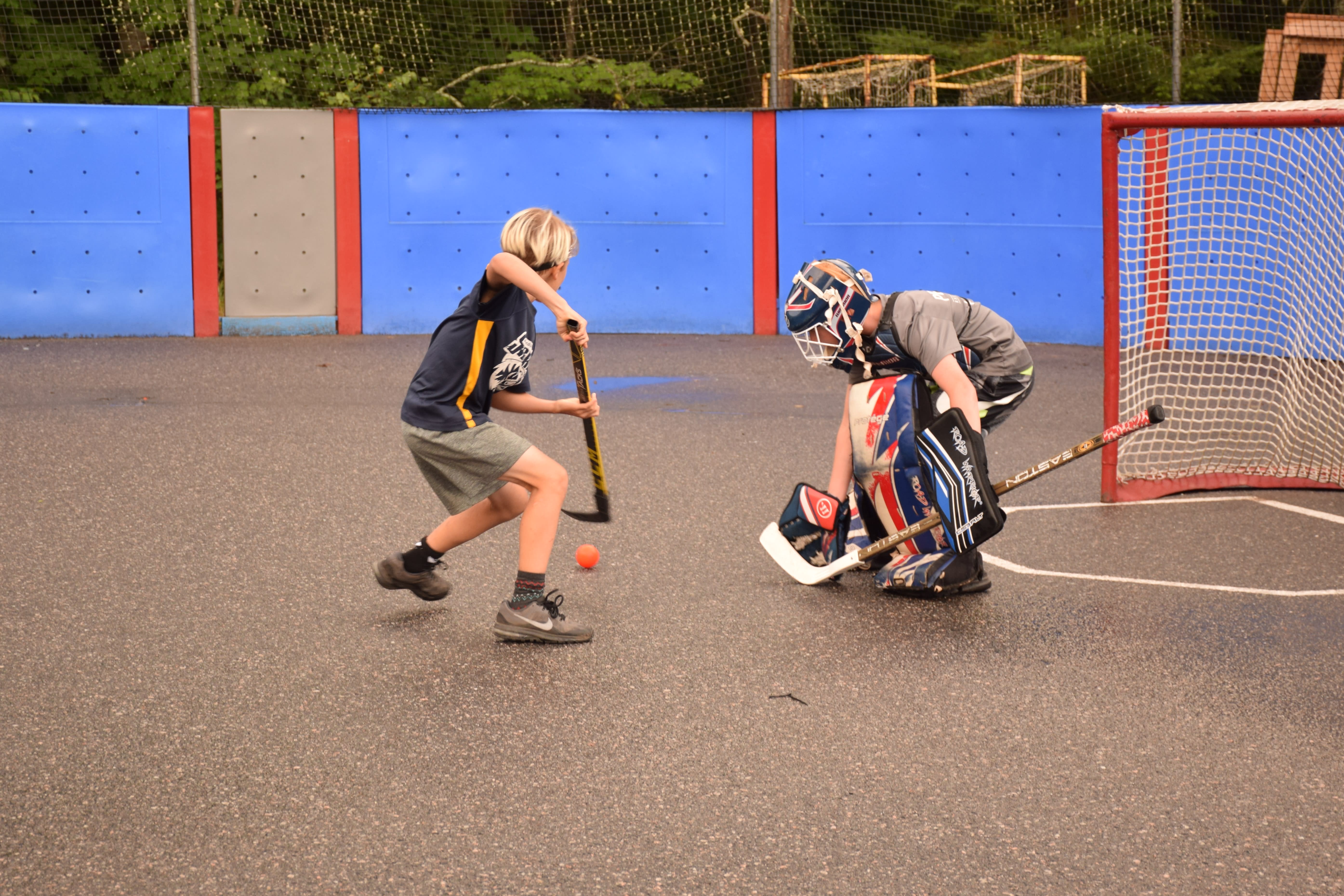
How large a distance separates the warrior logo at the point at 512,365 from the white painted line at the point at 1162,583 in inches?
71.4

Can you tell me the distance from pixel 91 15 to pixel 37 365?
4206 millimetres

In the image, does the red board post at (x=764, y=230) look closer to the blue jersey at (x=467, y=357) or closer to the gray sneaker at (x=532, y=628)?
the blue jersey at (x=467, y=357)

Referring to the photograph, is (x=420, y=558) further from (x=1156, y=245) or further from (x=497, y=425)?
(x=1156, y=245)

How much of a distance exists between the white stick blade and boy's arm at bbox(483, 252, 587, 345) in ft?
4.03

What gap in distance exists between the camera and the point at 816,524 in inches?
185

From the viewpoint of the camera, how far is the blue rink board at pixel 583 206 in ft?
38.1

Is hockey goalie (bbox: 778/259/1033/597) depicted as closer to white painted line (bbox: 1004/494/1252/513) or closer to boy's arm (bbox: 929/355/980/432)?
boy's arm (bbox: 929/355/980/432)

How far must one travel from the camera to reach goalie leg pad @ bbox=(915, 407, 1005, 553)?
4242mm

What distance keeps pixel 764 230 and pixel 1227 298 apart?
393 centimetres

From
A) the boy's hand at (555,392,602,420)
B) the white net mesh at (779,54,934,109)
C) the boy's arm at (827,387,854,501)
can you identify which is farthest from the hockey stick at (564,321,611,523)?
the white net mesh at (779,54,934,109)

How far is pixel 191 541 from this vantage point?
511 cm

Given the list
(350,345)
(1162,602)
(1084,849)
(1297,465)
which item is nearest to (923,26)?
(350,345)

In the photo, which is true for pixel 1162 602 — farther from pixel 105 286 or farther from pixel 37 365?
pixel 105 286

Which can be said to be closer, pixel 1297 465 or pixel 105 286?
pixel 1297 465
